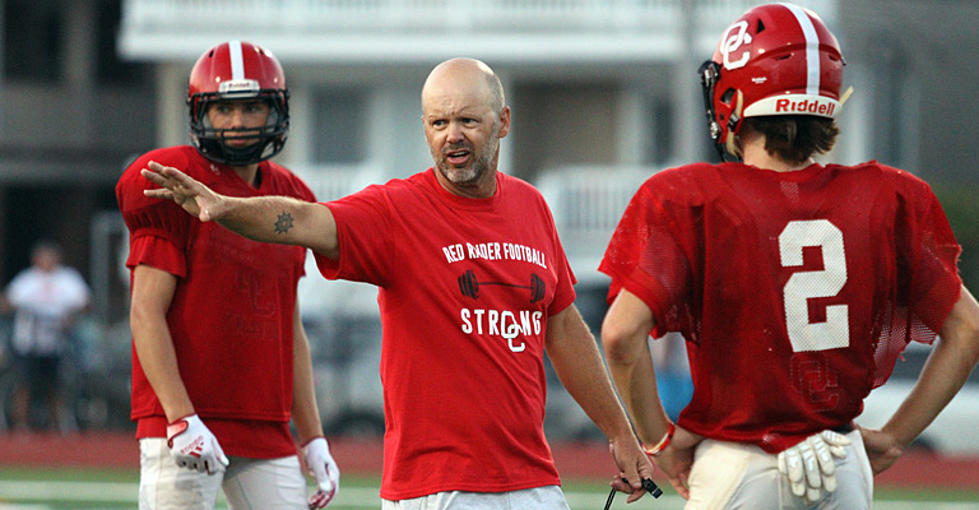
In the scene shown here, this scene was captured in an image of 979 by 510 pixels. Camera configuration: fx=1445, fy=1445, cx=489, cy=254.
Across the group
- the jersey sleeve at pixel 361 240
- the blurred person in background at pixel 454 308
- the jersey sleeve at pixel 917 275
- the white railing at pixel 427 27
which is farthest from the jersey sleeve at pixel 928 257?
the white railing at pixel 427 27

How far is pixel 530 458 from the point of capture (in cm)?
422

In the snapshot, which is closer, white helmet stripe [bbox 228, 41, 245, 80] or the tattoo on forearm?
the tattoo on forearm

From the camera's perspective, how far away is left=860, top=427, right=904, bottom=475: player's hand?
408cm

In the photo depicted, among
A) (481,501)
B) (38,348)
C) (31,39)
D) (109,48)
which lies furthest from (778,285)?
(109,48)

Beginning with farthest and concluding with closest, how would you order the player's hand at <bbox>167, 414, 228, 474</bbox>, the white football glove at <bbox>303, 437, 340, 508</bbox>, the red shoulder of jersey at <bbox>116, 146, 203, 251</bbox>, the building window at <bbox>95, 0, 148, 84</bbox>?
the building window at <bbox>95, 0, 148, 84</bbox>
the white football glove at <bbox>303, 437, 340, 508</bbox>
the red shoulder of jersey at <bbox>116, 146, 203, 251</bbox>
the player's hand at <bbox>167, 414, 228, 474</bbox>

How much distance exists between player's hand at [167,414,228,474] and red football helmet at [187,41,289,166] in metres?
0.95

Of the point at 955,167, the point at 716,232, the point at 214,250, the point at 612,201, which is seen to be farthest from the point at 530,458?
the point at 955,167

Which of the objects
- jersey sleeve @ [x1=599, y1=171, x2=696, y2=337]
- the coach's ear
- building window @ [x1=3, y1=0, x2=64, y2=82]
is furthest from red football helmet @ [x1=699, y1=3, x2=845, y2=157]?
building window @ [x1=3, y1=0, x2=64, y2=82]

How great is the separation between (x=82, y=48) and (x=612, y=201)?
12199mm

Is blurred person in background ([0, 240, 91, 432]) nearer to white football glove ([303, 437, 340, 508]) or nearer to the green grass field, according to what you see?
the green grass field

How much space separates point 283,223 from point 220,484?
55.7 inches

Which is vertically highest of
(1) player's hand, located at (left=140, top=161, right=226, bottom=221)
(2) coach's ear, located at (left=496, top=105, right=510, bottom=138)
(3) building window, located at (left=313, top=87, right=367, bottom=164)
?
(2) coach's ear, located at (left=496, top=105, right=510, bottom=138)

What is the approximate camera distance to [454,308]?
413 centimetres

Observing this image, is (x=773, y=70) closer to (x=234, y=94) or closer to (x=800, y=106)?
(x=800, y=106)
